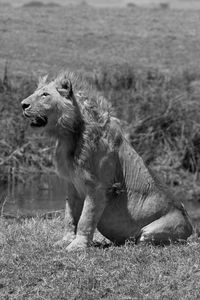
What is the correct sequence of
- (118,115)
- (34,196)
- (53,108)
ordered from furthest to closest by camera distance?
(118,115) < (34,196) < (53,108)

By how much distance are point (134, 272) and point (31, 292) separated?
985mm

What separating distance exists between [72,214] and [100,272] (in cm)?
151

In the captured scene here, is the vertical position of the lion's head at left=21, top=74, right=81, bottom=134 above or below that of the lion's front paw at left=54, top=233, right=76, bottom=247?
above

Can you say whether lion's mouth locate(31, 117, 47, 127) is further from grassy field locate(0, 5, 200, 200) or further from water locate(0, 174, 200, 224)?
grassy field locate(0, 5, 200, 200)

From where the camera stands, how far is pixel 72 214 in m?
9.40

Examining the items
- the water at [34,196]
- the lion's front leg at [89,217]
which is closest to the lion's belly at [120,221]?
the lion's front leg at [89,217]

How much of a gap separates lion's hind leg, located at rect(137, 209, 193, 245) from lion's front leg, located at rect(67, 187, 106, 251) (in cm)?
55

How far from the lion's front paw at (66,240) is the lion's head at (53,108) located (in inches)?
47.2

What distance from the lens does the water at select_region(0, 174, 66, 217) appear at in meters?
14.5

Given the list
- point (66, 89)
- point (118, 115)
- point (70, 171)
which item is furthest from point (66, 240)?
point (118, 115)

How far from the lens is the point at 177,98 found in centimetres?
2120

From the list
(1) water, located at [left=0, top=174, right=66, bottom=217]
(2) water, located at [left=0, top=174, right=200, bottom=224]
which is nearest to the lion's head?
(2) water, located at [left=0, top=174, right=200, bottom=224]

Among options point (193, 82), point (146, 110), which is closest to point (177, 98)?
point (146, 110)

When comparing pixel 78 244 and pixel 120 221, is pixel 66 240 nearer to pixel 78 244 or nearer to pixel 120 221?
pixel 78 244
